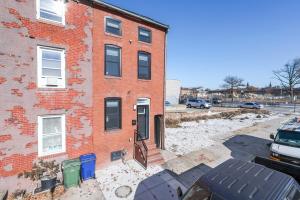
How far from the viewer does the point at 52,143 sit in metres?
7.37

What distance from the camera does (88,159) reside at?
775 centimetres

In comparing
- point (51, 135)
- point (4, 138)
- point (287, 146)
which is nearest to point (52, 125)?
point (51, 135)

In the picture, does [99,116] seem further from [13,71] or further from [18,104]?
[13,71]

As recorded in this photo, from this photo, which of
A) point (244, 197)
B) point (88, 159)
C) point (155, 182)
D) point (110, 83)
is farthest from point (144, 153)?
point (244, 197)

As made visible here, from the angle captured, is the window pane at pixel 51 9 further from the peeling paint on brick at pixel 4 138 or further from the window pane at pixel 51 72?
the peeling paint on brick at pixel 4 138

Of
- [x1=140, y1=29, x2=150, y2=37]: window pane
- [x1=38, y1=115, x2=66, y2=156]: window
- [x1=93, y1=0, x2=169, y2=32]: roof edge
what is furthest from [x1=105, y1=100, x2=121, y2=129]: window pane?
[x1=93, y1=0, x2=169, y2=32]: roof edge

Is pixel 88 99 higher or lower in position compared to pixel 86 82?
lower

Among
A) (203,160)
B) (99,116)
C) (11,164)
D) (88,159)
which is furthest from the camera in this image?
(203,160)

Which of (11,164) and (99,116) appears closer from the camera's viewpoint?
(11,164)

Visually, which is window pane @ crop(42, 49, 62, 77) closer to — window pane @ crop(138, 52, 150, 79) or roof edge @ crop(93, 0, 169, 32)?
roof edge @ crop(93, 0, 169, 32)

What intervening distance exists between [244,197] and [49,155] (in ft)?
24.5

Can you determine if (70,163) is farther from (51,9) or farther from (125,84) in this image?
(51,9)

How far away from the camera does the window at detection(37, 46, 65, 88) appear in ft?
23.1

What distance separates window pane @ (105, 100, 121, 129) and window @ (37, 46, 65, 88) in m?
2.55
